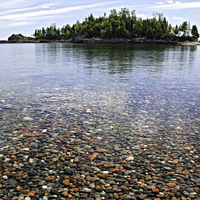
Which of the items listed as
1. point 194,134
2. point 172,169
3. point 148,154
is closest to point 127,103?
point 194,134

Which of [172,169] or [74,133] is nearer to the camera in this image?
[172,169]

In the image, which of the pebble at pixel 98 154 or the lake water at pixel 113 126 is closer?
the pebble at pixel 98 154

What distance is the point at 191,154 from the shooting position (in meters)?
10.2

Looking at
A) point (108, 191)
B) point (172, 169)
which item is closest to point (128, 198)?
→ point (108, 191)

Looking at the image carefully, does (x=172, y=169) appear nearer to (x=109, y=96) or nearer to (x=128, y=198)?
(x=128, y=198)

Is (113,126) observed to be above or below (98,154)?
above

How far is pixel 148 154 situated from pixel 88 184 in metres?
3.31

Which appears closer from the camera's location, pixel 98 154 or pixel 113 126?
pixel 98 154

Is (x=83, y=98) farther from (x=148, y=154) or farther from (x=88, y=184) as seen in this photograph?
(x=88, y=184)

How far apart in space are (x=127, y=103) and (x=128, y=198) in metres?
10.8

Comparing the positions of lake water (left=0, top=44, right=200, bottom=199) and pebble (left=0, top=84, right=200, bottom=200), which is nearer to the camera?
pebble (left=0, top=84, right=200, bottom=200)

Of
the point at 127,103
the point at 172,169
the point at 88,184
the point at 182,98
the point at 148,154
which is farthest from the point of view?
the point at 182,98

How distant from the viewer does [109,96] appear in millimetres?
19938

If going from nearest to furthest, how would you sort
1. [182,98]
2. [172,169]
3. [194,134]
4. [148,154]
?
[172,169] < [148,154] < [194,134] < [182,98]
